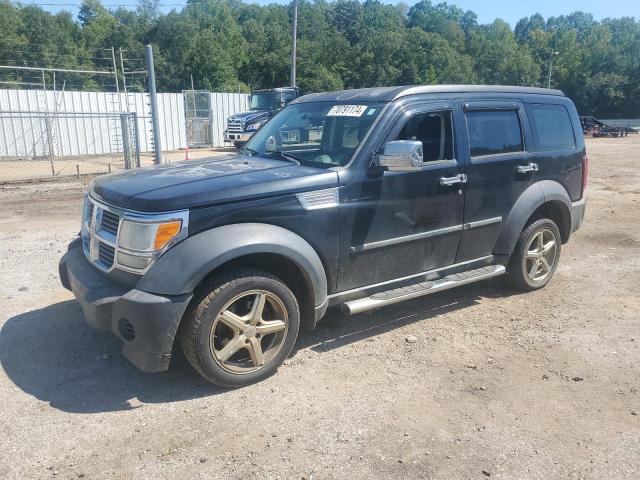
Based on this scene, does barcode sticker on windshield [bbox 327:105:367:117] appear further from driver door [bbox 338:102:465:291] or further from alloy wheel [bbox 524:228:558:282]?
alloy wheel [bbox 524:228:558:282]

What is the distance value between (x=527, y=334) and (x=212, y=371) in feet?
9.05

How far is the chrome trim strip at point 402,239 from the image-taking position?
427 centimetres

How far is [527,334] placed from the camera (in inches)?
189

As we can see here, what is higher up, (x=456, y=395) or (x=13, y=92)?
(x=13, y=92)

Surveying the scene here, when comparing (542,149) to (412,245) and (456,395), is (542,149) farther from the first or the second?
(456,395)

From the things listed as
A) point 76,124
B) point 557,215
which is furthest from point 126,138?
point 557,215

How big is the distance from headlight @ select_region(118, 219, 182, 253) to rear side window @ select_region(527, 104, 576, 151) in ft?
12.4

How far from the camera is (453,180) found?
474cm

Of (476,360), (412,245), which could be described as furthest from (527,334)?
(412,245)

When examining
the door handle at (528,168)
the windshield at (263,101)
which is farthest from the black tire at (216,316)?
the windshield at (263,101)

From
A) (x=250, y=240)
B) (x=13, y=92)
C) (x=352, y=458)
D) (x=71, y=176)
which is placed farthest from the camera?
(x=13, y=92)

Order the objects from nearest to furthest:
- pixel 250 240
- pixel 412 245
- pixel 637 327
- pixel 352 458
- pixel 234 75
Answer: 1. pixel 352 458
2. pixel 250 240
3. pixel 412 245
4. pixel 637 327
5. pixel 234 75

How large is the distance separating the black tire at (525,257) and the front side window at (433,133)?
54.0 inches

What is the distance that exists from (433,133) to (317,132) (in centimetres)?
100
